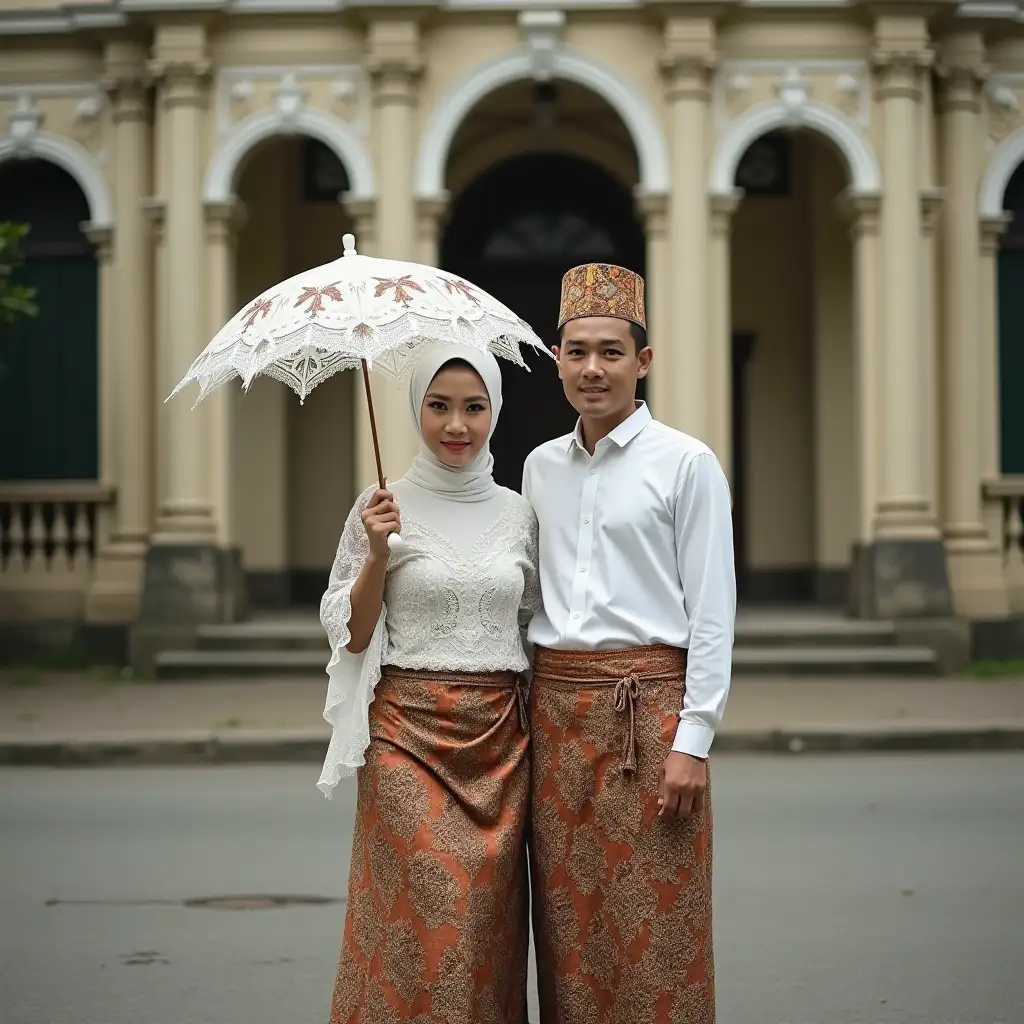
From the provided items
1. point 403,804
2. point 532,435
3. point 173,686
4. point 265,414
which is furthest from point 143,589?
point 403,804

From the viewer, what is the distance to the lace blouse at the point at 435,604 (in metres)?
4.05

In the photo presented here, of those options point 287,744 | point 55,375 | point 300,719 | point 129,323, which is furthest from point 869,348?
point 55,375

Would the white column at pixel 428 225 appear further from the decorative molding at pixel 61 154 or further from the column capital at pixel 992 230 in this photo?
the column capital at pixel 992 230

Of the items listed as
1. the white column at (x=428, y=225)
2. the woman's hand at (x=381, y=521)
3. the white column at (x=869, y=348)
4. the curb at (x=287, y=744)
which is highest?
the white column at (x=428, y=225)

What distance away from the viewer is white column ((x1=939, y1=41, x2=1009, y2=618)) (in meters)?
16.8

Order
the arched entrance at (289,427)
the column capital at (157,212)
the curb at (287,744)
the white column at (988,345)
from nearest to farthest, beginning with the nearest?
the curb at (287,744)
the column capital at (157,212)
the white column at (988,345)
the arched entrance at (289,427)

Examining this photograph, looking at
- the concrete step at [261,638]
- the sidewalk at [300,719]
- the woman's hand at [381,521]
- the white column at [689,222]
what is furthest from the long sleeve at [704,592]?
the white column at [689,222]

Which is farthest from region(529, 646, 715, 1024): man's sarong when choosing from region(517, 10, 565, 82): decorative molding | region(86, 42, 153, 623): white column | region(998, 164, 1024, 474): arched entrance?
region(998, 164, 1024, 474): arched entrance

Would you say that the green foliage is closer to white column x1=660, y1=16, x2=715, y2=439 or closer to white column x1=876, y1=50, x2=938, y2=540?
white column x1=660, y1=16, x2=715, y2=439

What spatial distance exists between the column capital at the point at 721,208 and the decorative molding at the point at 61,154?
599cm

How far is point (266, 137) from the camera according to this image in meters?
16.1

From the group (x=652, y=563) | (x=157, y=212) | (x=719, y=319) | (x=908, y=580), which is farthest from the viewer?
(x=157, y=212)

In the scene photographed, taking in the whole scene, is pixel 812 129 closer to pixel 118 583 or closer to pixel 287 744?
pixel 118 583

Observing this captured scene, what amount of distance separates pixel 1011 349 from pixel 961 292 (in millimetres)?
1051
